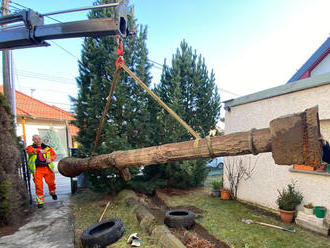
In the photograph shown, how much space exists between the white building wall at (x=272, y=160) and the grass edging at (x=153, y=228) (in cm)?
336

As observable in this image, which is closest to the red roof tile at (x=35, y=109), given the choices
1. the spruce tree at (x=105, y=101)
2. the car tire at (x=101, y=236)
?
the spruce tree at (x=105, y=101)

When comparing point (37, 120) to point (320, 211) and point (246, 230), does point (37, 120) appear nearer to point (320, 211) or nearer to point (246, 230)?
point (246, 230)

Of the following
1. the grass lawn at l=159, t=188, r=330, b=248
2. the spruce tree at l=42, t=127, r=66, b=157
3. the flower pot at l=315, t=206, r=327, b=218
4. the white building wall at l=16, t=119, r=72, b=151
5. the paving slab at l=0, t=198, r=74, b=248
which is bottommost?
the grass lawn at l=159, t=188, r=330, b=248

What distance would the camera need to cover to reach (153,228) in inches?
140

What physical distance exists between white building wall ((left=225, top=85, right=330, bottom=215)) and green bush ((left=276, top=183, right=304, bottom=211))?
0.44 ft

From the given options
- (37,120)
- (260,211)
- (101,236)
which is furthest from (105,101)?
(37,120)

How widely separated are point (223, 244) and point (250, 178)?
2905 millimetres

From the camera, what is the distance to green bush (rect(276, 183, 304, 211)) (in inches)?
175

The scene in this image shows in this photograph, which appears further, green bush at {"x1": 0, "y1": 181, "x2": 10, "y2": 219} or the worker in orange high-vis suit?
the worker in orange high-vis suit

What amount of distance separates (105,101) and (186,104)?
394 cm

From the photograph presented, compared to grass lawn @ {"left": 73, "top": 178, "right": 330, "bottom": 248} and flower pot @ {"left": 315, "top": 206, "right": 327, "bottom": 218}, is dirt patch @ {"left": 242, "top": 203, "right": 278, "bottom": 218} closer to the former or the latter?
grass lawn @ {"left": 73, "top": 178, "right": 330, "bottom": 248}

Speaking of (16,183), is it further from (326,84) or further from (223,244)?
(326,84)

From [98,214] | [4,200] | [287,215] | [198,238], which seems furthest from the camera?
[98,214]

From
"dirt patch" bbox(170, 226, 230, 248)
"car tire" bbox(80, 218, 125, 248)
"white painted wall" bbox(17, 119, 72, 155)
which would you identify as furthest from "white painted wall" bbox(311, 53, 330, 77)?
"white painted wall" bbox(17, 119, 72, 155)
